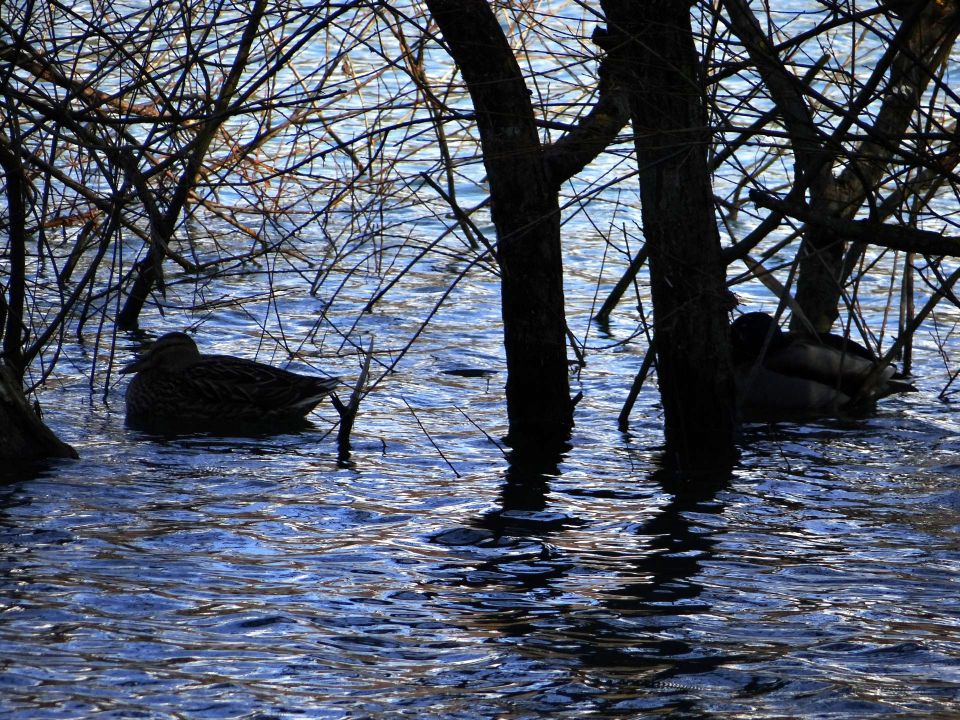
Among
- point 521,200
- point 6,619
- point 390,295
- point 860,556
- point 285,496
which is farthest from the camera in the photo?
point 390,295

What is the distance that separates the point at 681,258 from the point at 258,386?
3035mm

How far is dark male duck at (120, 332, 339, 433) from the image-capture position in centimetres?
888

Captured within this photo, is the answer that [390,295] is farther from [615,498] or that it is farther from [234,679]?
[234,679]

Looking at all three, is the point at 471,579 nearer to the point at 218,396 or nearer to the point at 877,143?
the point at 877,143

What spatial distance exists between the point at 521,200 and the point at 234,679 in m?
3.77

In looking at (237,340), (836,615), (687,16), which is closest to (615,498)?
(836,615)

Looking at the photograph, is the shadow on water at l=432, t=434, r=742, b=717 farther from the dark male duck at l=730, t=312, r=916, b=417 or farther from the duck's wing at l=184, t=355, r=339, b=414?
the dark male duck at l=730, t=312, r=916, b=417

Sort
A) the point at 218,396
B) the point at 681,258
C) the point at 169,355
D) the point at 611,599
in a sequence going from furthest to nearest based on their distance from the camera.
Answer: the point at 169,355 → the point at 218,396 → the point at 681,258 → the point at 611,599

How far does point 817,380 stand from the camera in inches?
384

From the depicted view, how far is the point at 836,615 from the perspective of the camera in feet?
17.0

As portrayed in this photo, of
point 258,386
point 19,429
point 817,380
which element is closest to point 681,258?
point 817,380

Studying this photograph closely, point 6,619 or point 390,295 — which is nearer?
point 6,619

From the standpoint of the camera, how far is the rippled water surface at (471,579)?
14.3ft

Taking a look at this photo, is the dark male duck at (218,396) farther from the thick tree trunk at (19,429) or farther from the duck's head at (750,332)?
the duck's head at (750,332)
